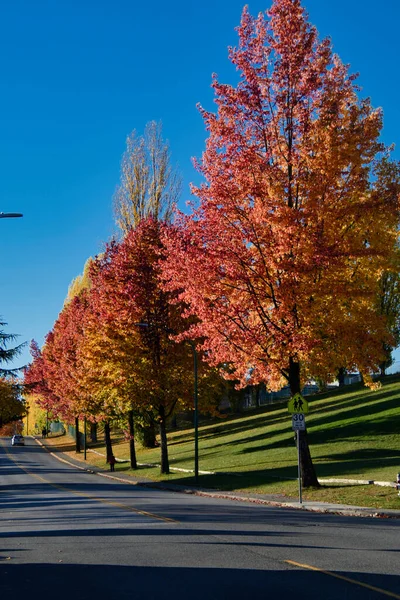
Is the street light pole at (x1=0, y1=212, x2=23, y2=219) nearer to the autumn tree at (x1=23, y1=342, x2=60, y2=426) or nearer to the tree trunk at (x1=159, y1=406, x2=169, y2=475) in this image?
the tree trunk at (x1=159, y1=406, x2=169, y2=475)

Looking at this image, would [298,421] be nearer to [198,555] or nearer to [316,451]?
[198,555]

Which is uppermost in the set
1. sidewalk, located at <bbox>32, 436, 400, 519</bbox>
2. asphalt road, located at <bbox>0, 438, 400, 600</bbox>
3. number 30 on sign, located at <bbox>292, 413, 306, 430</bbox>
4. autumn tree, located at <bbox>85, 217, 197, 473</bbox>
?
autumn tree, located at <bbox>85, 217, 197, 473</bbox>

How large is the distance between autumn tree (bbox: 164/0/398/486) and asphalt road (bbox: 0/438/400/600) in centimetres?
579

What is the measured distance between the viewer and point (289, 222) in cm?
2164

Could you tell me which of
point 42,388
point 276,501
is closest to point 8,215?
point 276,501

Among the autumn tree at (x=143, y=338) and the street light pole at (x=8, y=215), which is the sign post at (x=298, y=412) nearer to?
the street light pole at (x=8, y=215)

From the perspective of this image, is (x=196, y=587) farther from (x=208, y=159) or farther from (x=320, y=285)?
(x=208, y=159)

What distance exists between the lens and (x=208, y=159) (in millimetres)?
24031

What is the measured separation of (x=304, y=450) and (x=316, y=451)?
12.8 metres

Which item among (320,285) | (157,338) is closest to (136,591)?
(320,285)

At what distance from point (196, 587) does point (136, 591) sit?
27.9 inches

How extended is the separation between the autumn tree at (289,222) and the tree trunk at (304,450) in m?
0.06

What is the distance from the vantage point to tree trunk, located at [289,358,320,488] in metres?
24.0

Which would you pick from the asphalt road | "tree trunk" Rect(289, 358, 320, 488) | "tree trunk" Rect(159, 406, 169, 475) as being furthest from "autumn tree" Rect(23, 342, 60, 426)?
the asphalt road
